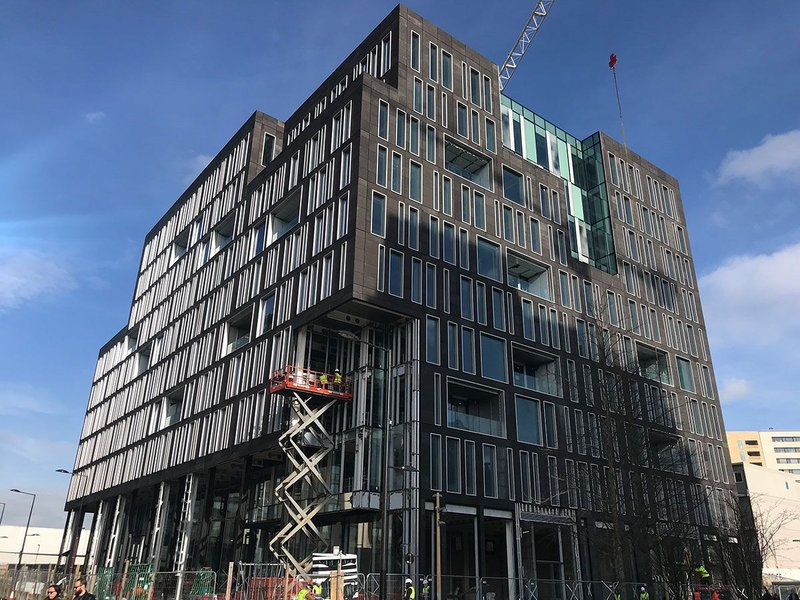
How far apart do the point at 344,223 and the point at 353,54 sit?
19.4 m

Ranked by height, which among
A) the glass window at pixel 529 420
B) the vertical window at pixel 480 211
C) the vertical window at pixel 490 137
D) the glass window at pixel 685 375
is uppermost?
the vertical window at pixel 490 137

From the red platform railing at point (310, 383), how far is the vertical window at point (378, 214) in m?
9.97

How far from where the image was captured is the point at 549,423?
48.6 meters

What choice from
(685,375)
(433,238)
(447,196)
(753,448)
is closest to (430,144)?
(447,196)

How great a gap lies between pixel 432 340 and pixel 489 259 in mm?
9560

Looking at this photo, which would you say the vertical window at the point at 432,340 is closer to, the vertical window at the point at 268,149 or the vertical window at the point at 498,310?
the vertical window at the point at 498,310

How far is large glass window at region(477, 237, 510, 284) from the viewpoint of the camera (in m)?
49.4

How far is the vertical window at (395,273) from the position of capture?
43.6 meters

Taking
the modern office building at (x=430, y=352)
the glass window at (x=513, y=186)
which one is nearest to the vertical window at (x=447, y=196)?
the modern office building at (x=430, y=352)

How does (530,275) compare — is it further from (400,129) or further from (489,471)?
(489,471)

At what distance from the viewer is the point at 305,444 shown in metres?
43.2

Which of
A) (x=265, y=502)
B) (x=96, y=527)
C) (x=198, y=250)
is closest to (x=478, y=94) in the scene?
(x=198, y=250)

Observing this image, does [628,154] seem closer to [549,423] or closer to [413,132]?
[413,132]

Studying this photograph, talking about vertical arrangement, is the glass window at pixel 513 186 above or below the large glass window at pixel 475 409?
above
